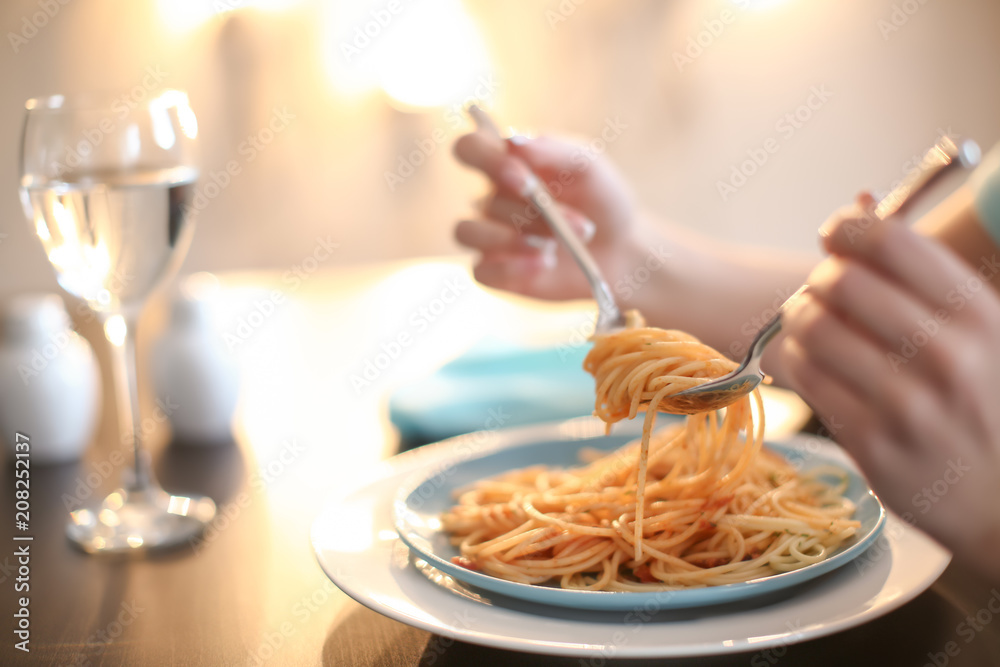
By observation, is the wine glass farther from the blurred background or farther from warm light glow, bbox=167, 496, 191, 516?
the blurred background

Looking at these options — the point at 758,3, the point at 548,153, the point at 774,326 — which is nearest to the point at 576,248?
the point at 548,153

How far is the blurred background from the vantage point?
4.59m

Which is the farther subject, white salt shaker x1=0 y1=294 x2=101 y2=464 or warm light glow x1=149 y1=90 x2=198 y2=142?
white salt shaker x1=0 y1=294 x2=101 y2=464

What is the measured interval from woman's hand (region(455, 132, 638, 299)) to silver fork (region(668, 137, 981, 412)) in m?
0.43

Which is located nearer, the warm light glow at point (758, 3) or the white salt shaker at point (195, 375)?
the white salt shaker at point (195, 375)

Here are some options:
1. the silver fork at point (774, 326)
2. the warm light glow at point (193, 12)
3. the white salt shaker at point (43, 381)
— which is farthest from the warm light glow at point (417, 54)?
the silver fork at point (774, 326)

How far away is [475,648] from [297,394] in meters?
0.79

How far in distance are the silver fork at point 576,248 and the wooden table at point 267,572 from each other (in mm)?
336

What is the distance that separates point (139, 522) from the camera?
3.15 feet

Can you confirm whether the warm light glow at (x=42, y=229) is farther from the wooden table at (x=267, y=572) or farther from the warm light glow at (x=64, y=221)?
the wooden table at (x=267, y=572)

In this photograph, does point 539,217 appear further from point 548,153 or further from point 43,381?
point 43,381

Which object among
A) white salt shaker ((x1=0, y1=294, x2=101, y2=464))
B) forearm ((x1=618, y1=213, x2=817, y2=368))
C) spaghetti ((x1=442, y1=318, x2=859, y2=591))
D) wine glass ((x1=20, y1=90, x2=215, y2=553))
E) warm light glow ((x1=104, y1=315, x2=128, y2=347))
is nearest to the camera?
spaghetti ((x1=442, y1=318, x2=859, y2=591))

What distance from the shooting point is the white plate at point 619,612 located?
60cm

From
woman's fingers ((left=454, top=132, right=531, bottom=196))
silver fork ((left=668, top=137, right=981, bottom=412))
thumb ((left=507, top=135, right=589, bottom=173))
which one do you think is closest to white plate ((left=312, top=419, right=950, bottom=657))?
silver fork ((left=668, top=137, right=981, bottom=412))
